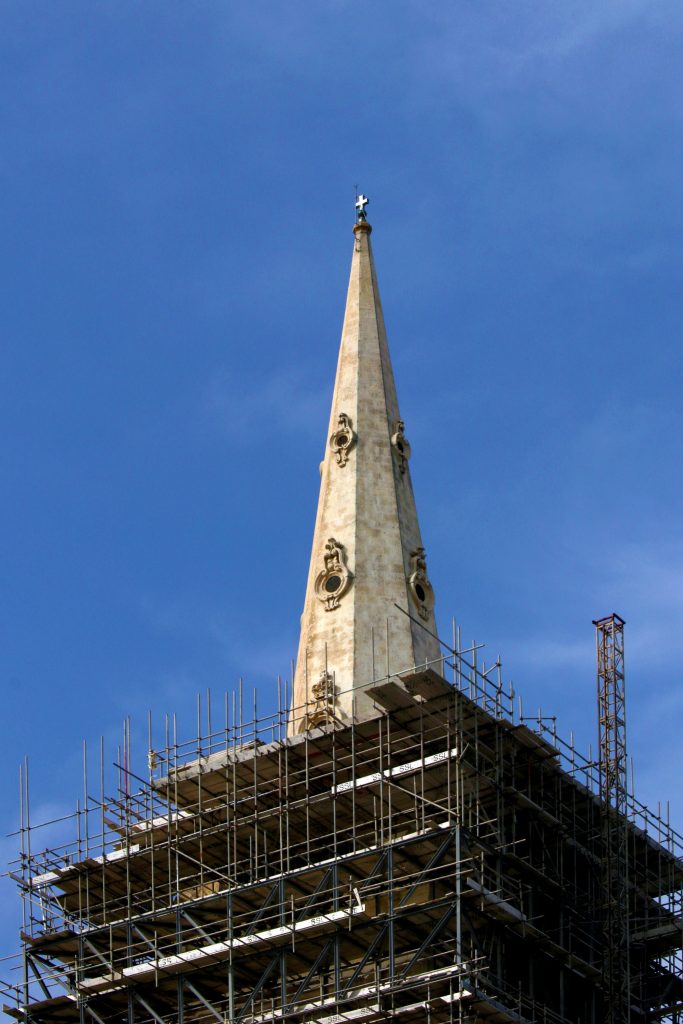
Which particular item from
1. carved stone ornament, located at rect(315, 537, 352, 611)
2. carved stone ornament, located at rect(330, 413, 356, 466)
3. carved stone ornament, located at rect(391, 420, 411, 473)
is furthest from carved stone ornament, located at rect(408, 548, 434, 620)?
carved stone ornament, located at rect(330, 413, 356, 466)

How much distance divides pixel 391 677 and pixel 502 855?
5.71 meters

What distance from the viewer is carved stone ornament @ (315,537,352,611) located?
83.9 m

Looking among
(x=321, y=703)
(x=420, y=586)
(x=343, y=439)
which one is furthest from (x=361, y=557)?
(x=321, y=703)

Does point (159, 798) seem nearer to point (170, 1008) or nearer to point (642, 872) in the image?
point (170, 1008)

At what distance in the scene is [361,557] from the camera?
84562 mm

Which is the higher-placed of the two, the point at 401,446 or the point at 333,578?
the point at 401,446

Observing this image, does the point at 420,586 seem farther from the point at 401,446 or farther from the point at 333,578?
the point at 401,446

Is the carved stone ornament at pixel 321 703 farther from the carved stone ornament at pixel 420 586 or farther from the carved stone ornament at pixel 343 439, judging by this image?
the carved stone ornament at pixel 343 439

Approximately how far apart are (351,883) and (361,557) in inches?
468

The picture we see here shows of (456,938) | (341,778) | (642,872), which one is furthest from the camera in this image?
(642,872)

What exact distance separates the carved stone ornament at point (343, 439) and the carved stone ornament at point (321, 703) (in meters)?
7.79

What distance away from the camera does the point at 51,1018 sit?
266ft

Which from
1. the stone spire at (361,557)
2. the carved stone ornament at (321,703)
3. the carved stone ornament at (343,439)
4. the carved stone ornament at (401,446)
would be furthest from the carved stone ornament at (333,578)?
the carved stone ornament at (401,446)

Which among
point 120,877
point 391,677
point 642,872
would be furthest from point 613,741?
point 120,877
